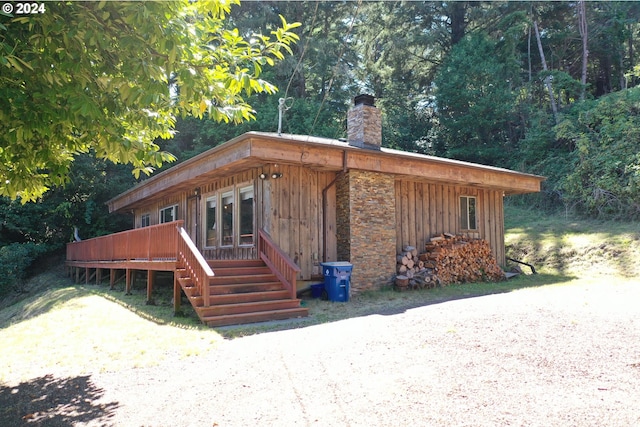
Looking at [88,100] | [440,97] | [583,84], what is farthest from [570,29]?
[88,100]

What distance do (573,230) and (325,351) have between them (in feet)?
45.0

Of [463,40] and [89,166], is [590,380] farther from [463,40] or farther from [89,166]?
[463,40]

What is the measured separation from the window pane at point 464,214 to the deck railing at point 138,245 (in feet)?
26.3

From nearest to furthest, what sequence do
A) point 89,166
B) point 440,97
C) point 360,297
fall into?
point 360,297, point 89,166, point 440,97

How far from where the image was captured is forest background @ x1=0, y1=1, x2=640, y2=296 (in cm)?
1756

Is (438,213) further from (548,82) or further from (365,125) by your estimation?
(548,82)

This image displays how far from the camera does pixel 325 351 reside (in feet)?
16.9

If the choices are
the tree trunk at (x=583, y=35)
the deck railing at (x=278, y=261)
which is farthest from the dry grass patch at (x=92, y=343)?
the tree trunk at (x=583, y=35)

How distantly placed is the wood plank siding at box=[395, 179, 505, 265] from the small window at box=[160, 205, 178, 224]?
23.9ft

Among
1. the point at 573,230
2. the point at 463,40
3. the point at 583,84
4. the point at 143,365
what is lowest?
the point at 143,365

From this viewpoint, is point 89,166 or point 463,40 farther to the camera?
point 463,40

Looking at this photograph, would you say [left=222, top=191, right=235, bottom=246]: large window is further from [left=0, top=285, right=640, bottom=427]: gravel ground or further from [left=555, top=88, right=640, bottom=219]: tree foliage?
[left=555, top=88, right=640, bottom=219]: tree foliage

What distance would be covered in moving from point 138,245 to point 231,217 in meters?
2.27

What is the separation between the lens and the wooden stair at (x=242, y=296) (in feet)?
24.0
